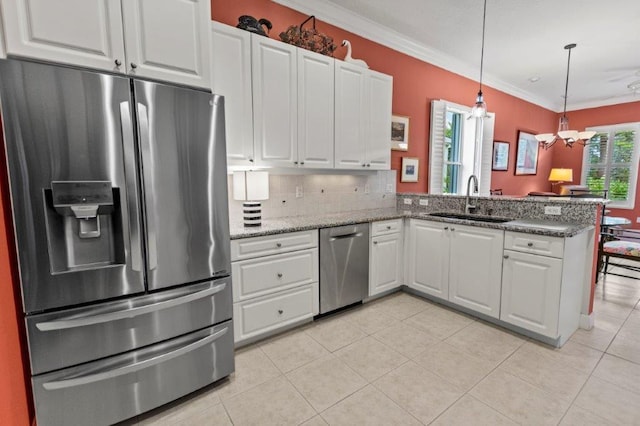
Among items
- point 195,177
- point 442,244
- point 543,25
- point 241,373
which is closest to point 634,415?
point 442,244

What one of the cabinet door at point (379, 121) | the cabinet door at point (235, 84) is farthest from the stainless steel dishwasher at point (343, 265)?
the cabinet door at point (235, 84)

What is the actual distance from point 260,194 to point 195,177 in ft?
2.48

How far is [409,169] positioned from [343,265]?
1.94 meters

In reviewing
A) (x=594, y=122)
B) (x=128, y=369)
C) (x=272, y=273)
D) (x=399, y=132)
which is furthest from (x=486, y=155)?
(x=128, y=369)

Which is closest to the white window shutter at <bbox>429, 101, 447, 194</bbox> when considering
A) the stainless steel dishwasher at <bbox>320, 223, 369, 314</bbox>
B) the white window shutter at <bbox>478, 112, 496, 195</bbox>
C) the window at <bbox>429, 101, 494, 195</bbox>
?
the window at <bbox>429, 101, 494, 195</bbox>

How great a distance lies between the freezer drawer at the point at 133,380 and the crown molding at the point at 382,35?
117 inches

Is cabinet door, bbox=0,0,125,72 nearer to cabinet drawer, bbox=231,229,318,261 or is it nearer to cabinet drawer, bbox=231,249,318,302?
cabinet drawer, bbox=231,229,318,261

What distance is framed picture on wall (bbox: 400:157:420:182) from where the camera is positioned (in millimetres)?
3990

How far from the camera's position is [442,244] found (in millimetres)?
2973

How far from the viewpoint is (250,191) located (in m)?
2.38

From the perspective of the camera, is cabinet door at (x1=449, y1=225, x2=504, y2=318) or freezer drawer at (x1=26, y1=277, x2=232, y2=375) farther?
cabinet door at (x1=449, y1=225, x2=504, y2=318)

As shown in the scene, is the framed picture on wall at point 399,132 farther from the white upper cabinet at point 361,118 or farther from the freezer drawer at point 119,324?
the freezer drawer at point 119,324

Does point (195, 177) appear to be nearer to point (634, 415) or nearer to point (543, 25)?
point (634, 415)

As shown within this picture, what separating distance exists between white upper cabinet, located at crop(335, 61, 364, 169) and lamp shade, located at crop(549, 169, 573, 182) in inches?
237
